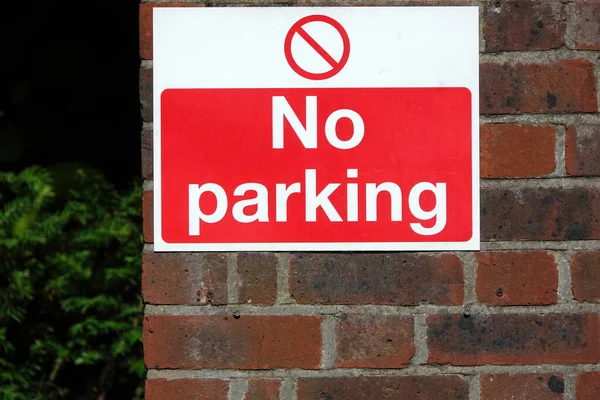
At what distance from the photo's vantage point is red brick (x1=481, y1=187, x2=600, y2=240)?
4.59 feet

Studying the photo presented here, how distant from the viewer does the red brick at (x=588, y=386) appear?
1.41 metres

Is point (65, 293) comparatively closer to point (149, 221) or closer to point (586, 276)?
point (149, 221)

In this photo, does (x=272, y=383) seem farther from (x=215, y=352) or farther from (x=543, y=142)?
(x=543, y=142)

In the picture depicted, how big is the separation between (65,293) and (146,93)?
3.35 ft

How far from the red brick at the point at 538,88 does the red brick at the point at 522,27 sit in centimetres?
4

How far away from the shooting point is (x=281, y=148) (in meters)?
1.39

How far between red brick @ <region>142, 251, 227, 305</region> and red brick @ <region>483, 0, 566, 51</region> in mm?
614

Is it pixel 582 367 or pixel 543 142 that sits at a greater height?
pixel 543 142

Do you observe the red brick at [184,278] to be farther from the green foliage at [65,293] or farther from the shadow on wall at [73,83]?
the shadow on wall at [73,83]

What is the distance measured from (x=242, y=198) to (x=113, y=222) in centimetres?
104

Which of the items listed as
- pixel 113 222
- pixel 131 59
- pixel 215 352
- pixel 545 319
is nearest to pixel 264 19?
pixel 215 352

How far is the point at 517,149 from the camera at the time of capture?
1.41 meters

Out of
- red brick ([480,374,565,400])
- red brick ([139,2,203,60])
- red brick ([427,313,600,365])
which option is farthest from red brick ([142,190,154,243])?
red brick ([480,374,565,400])

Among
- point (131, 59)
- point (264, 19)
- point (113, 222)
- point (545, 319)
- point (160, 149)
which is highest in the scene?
point (131, 59)
